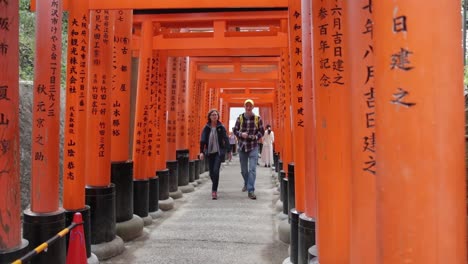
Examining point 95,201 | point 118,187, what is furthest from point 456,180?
point 118,187

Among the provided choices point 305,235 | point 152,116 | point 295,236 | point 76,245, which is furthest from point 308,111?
point 152,116

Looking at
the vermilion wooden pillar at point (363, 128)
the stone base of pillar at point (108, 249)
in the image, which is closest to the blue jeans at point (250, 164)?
the stone base of pillar at point (108, 249)

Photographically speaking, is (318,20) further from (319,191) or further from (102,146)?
(102,146)

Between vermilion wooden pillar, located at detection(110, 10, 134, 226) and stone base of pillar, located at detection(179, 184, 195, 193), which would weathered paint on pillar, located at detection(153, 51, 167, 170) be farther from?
vermilion wooden pillar, located at detection(110, 10, 134, 226)

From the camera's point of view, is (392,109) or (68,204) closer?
(392,109)

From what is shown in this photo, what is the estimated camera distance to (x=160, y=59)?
7.29m

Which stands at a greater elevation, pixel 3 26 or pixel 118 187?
pixel 3 26

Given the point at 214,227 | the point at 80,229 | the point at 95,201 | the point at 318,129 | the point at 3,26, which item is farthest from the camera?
the point at 214,227

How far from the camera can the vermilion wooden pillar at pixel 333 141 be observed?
2387 millimetres

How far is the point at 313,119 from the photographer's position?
2.92 metres

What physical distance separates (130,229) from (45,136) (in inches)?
81.8

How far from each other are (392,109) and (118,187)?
4419 millimetres

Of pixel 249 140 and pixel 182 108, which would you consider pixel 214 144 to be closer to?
pixel 249 140

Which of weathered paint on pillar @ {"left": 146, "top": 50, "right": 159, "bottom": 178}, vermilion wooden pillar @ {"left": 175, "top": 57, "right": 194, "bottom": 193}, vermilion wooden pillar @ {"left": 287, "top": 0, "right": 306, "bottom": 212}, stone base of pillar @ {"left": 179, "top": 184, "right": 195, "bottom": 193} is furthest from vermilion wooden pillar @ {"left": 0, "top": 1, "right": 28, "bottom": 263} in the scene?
vermilion wooden pillar @ {"left": 175, "top": 57, "right": 194, "bottom": 193}
